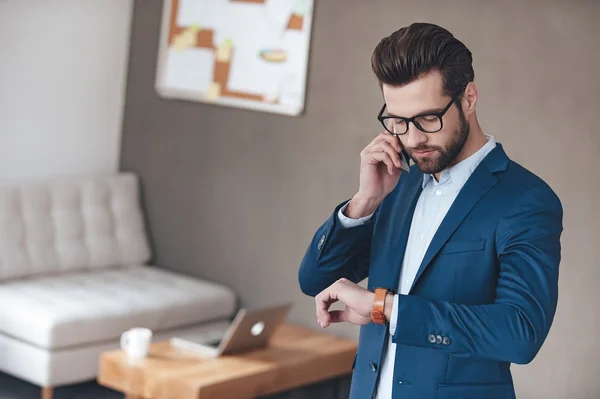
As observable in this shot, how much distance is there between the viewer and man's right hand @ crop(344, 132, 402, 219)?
6.30 ft

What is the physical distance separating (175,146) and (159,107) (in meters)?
0.26

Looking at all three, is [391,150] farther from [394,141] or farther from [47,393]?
[47,393]

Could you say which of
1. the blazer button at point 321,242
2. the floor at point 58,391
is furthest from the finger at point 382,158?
the floor at point 58,391

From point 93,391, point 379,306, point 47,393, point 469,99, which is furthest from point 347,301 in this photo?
point 93,391

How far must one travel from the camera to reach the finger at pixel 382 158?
75.5 inches

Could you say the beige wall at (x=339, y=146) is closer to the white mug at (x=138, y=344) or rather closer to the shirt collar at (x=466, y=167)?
the white mug at (x=138, y=344)

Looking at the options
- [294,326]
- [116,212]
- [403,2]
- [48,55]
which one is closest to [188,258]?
[116,212]

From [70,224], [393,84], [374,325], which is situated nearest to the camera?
[393,84]

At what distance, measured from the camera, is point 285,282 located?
4.72m

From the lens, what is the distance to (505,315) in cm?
165

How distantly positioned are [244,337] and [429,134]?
2382mm

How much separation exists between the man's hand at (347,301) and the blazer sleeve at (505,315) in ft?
0.24

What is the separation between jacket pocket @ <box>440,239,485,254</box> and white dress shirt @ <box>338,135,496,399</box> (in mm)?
90

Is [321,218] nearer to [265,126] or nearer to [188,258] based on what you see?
[265,126]
